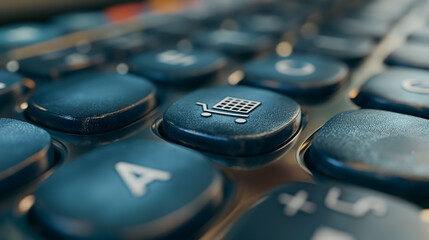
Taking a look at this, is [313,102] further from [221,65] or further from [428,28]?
[428,28]

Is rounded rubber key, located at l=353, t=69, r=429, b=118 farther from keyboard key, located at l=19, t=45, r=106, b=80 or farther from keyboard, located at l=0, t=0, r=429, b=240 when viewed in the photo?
keyboard key, located at l=19, t=45, r=106, b=80

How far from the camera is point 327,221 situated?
0.65 ft

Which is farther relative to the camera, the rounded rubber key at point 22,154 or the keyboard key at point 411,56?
the keyboard key at point 411,56

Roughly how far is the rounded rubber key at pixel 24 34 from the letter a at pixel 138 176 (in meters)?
0.34

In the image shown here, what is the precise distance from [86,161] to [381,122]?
200mm

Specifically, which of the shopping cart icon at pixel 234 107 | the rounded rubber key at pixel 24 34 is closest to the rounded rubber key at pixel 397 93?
the shopping cart icon at pixel 234 107

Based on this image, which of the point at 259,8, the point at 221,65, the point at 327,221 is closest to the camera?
the point at 327,221

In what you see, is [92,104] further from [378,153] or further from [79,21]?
[79,21]

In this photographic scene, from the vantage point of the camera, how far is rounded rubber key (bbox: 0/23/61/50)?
0.50 metres

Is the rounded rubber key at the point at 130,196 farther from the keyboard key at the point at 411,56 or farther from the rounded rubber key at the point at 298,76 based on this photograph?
the keyboard key at the point at 411,56

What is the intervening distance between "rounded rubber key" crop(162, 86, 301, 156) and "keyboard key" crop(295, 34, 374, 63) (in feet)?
0.65

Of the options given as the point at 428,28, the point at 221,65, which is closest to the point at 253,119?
the point at 221,65

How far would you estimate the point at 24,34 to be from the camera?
55cm

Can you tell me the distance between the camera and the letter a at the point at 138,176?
205 mm
